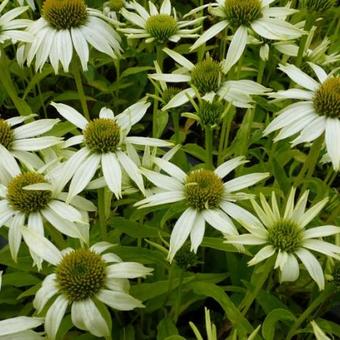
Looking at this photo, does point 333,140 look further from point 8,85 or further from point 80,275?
point 8,85

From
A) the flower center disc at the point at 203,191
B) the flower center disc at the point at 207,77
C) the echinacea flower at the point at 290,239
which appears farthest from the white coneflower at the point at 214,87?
the echinacea flower at the point at 290,239

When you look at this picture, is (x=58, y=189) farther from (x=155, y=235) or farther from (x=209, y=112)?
(x=209, y=112)

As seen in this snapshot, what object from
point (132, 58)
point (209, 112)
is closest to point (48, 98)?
point (132, 58)

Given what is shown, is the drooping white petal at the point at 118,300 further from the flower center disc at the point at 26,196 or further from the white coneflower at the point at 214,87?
the white coneflower at the point at 214,87

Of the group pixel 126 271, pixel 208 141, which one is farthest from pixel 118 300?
pixel 208 141

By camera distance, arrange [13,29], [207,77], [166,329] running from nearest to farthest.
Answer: [166,329]
[207,77]
[13,29]
